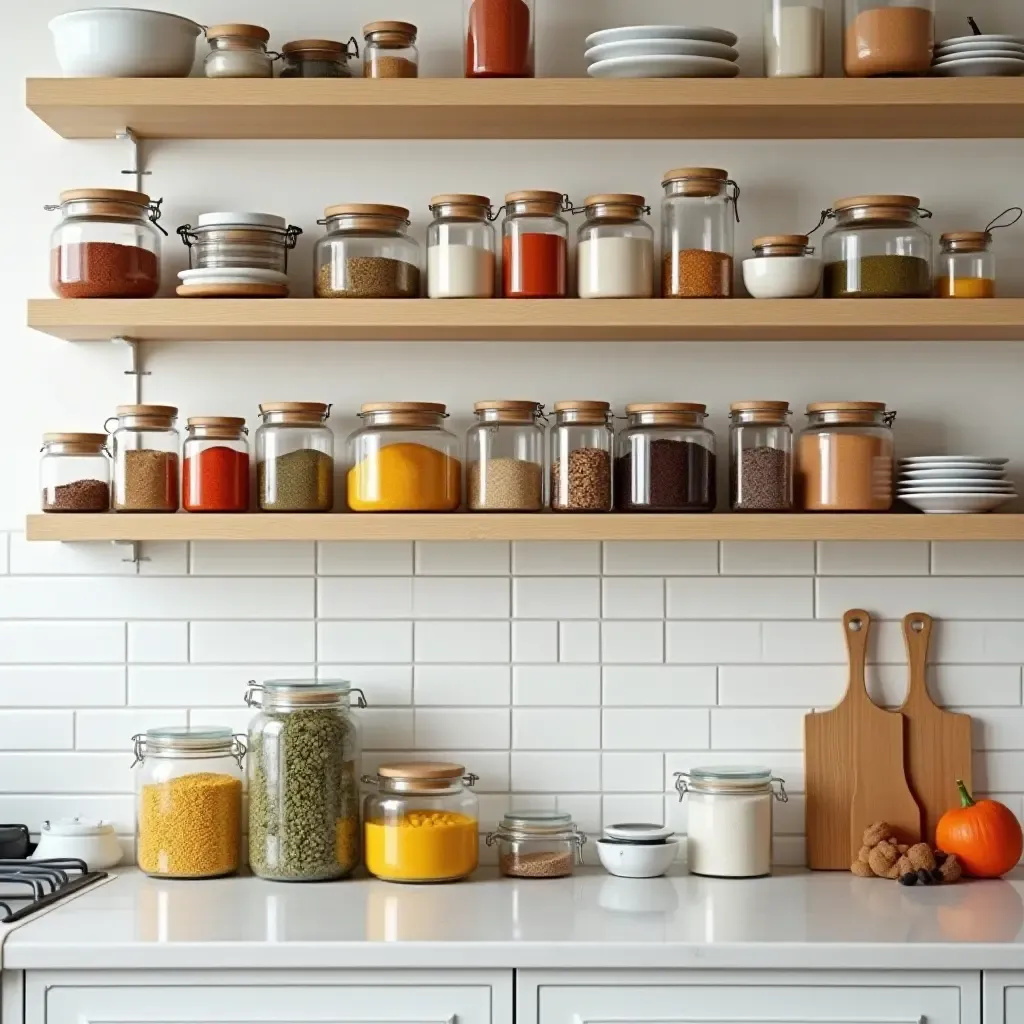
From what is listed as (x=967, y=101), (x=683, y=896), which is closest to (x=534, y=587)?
(x=683, y=896)

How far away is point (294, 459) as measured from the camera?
2471 millimetres

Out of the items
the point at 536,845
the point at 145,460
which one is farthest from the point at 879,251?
the point at 145,460

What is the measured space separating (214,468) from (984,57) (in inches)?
60.0

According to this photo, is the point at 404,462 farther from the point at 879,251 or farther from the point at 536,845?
the point at 879,251

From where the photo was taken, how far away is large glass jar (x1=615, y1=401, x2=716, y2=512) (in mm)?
2436

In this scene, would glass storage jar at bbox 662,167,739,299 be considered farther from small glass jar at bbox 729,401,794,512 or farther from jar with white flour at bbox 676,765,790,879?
jar with white flour at bbox 676,765,790,879

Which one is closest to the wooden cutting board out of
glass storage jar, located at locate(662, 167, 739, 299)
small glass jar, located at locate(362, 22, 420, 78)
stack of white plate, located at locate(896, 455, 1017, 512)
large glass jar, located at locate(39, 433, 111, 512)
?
stack of white plate, located at locate(896, 455, 1017, 512)

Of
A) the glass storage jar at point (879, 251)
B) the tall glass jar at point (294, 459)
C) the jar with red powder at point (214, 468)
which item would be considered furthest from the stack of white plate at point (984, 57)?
the jar with red powder at point (214, 468)

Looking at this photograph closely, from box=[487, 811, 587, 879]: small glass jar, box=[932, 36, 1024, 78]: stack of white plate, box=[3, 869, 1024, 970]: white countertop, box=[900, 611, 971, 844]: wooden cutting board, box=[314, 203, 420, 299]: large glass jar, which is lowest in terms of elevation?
box=[3, 869, 1024, 970]: white countertop

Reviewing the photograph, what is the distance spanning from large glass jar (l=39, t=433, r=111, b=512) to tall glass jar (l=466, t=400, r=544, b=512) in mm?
657

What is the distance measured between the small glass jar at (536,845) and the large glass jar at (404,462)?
Answer: 57cm

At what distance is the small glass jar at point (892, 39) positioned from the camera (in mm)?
2449

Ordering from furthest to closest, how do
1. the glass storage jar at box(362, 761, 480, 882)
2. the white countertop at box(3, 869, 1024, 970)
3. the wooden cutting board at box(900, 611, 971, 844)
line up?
the wooden cutting board at box(900, 611, 971, 844) → the glass storage jar at box(362, 761, 480, 882) → the white countertop at box(3, 869, 1024, 970)

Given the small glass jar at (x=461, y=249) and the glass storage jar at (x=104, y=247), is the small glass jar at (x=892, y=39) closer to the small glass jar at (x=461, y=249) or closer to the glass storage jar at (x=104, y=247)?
the small glass jar at (x=461, y=249)
